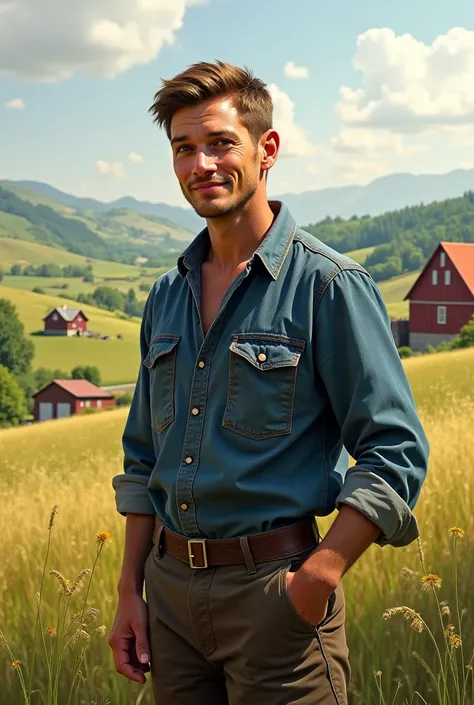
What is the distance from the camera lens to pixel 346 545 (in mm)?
2742

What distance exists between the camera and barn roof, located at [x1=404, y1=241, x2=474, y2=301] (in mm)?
86062

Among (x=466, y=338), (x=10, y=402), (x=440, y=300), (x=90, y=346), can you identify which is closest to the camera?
(x=466, y=338)

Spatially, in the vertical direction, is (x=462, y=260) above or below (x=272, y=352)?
above

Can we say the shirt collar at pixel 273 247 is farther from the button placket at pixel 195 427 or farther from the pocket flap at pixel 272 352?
the pocket flap at pixel 272 352

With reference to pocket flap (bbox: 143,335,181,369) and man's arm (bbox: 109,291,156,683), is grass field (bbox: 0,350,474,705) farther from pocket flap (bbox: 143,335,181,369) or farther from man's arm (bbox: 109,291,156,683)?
pocket flap (bbox: 143,335,181,369)

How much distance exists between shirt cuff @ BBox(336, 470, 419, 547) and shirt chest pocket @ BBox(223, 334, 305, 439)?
0.86 feet

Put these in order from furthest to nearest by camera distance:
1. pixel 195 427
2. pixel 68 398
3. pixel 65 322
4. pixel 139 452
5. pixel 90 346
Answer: pixel 65 322
pixel 90 346
pixel 68 398
pixel 139 452
pixel 195 427

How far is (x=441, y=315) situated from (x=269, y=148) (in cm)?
8458

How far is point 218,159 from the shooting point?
3027 mm

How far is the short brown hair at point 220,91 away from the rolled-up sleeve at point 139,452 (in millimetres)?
745

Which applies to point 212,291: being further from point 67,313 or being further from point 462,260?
point 67,313

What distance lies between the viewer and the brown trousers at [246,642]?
2.83 metres

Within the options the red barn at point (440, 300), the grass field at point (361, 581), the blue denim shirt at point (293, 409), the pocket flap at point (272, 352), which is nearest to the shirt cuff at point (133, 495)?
the blue denim shirt at point (293, 409)

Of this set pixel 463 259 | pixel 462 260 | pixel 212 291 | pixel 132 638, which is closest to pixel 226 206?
pixel 212 291
